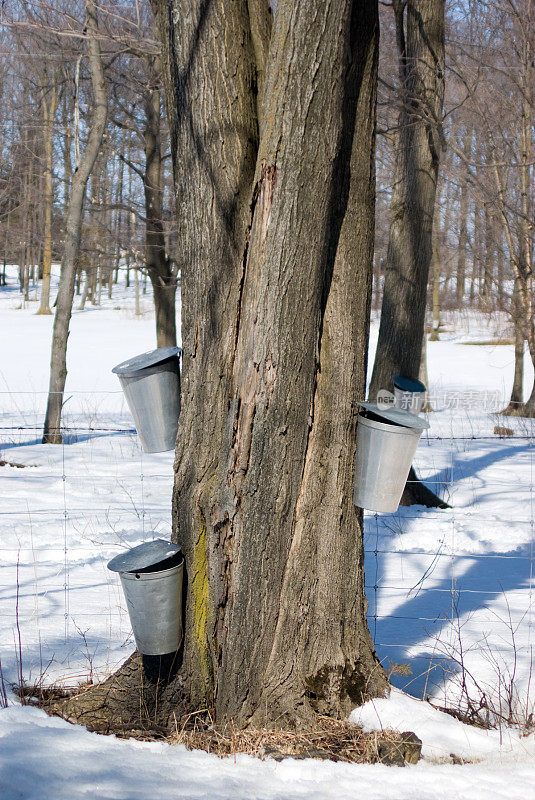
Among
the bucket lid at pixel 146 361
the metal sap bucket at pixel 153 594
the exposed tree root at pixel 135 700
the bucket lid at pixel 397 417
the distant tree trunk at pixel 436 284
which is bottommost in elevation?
the exposed tree root at pixel 135 700

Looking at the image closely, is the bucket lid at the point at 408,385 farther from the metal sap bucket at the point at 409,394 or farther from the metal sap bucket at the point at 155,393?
the metal sap bucket at the point at 155,393

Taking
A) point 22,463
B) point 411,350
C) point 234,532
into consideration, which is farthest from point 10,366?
point 234,532

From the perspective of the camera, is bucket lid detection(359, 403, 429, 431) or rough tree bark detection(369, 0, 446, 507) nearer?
bucket lid detection(359, 403, 429, 431)

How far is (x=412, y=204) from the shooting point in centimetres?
730

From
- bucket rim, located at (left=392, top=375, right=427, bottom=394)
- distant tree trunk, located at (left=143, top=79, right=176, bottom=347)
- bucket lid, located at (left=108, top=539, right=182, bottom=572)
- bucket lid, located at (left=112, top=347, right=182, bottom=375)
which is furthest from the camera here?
distant tree trunk, located at (left=143, top=79, right=176, bottom=347)

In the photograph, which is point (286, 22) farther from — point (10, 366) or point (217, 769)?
point (10, 366)

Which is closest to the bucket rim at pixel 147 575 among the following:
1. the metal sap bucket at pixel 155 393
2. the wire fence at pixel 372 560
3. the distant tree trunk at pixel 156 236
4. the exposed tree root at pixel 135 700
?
the exposed tree root at pixel 135 700

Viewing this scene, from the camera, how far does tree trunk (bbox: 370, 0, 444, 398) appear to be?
721 cm

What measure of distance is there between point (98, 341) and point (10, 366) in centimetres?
783

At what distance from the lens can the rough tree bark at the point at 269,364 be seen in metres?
2.69

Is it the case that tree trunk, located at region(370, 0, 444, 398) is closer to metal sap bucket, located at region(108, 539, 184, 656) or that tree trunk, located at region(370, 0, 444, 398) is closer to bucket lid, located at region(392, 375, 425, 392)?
bucket lid, located at region(392, 375, 425, 392)

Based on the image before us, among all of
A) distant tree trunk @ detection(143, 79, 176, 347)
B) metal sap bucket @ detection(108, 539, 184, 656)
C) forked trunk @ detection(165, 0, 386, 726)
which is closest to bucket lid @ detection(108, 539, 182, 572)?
metal sap bucket @ detection(108, 539, 184, 656)

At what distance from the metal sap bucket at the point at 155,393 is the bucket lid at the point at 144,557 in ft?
1.46

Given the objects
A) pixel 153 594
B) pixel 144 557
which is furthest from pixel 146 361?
pixel 153 594
